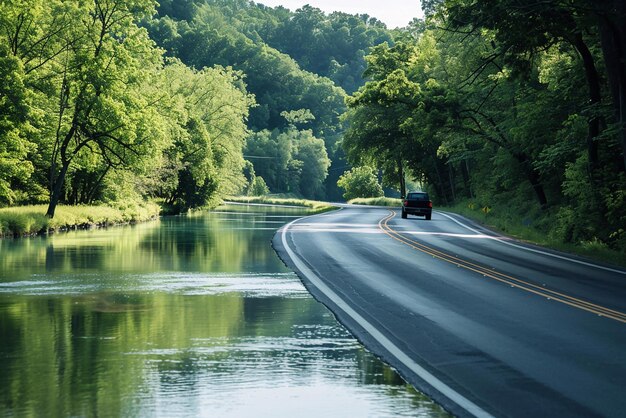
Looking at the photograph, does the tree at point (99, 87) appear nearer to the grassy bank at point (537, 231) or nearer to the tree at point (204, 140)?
the grassy bank at point (537, 231)

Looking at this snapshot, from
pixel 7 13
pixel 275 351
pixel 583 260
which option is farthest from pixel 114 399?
pixel 7 13

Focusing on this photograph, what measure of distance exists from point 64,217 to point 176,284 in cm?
2865

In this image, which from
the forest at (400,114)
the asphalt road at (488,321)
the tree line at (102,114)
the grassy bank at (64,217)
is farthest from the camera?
the tree line at (102,114)

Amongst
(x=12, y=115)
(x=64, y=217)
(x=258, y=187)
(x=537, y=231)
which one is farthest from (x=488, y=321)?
(x=258, y=187)

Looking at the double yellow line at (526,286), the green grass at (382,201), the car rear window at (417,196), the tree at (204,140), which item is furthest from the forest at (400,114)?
the double yellow line at (526,286)

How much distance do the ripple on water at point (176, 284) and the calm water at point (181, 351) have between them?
0.08ft

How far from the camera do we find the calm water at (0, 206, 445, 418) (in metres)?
8.21

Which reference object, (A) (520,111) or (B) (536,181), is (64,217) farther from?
(B) (536,181)

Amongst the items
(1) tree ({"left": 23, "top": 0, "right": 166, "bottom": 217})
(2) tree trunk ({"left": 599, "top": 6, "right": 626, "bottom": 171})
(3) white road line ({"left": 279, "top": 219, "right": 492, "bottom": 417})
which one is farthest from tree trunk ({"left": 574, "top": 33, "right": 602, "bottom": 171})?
(1) tree ({"left": 23, "top": 0, "right": 166, "bottom": 217})

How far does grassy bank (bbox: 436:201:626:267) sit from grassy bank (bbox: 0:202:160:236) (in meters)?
20.9

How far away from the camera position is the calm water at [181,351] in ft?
26.9

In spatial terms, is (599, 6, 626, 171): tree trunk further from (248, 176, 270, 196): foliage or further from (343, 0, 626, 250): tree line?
(248, 176, 270, 196): foliage

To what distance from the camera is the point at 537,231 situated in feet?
133

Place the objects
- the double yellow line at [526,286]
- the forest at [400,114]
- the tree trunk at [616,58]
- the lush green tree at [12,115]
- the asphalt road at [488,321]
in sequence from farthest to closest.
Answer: the lush green tree at [12,115]
the forest at [400,114]
the tree trunk at [616,58]
the double yellow line at [526,286]
the asphalt road at [488,321]
